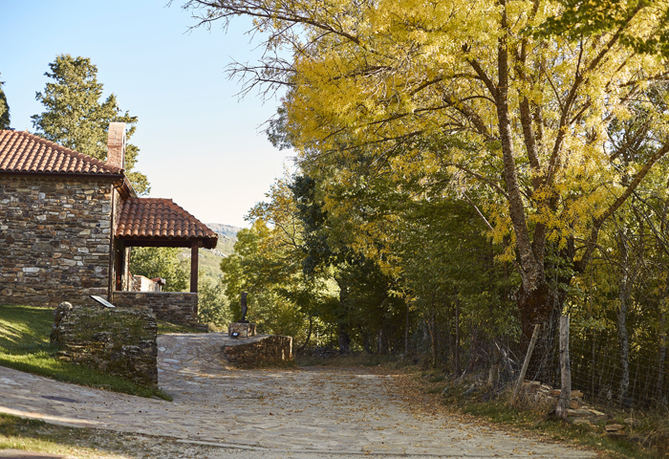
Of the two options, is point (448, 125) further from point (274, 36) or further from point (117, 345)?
point (117, 345)

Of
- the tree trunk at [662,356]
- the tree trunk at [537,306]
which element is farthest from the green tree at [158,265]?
the tree trunk at [662,356]

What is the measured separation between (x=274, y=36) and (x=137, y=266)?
137 feet

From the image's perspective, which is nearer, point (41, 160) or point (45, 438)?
point (45, 438)

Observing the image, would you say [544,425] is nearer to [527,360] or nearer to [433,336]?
[527,360]

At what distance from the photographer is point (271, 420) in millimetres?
8648

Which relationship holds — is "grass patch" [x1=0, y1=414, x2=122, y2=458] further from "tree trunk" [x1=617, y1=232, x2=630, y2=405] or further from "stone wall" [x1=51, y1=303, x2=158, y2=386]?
"tree trunk" [x1=617, y1=232, x2=630, y2=405]

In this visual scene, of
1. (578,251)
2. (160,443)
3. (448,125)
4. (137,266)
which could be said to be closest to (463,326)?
(578,251)

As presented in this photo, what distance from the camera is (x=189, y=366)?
605 inches

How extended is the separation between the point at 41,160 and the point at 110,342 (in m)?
11.3

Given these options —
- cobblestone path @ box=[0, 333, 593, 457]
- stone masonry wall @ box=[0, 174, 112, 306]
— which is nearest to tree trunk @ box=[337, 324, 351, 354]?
stone masonry wall @ box=[0, 174, 112, 306]

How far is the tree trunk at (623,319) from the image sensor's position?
9539 millimetres

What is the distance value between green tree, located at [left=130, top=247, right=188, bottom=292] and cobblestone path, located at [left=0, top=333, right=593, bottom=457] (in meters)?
37.3

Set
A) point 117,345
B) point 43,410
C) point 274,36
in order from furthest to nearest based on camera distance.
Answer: point 117,345
point 274,36
point 43,410

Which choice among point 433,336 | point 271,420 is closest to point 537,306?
point 271,420
